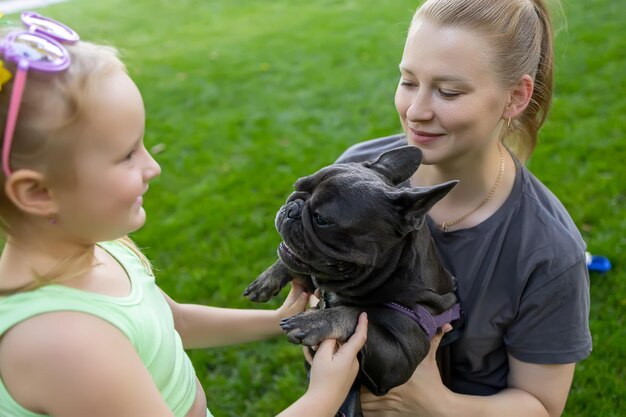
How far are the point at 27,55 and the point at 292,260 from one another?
128 centimetres

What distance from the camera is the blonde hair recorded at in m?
2.77

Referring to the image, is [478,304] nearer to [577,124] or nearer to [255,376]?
[255,376]

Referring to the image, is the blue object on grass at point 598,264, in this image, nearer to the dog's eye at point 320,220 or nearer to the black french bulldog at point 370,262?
the black french bulldog at point 370,262

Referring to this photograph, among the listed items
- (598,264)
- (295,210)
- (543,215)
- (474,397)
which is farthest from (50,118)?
(598,264)

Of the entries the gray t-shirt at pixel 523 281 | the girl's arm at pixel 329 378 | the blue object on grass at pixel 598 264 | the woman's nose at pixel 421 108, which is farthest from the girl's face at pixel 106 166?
the blue object on grass at pixel 598 264

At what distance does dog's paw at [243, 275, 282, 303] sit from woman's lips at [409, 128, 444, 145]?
37.0 inches

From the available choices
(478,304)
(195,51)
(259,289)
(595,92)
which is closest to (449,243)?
(478,304)

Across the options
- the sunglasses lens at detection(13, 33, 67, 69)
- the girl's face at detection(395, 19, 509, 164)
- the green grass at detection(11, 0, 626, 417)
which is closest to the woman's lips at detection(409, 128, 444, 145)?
the girl's face at detection(395, 19, 509, 164)

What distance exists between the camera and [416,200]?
7.77 ft

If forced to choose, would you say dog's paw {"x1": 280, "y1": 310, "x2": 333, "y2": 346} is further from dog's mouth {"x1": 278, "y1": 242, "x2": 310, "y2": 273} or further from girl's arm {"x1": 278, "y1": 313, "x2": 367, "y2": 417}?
dog's mouth {"x1": 278, "y1": 242, "x2": 310, "y2": 273}

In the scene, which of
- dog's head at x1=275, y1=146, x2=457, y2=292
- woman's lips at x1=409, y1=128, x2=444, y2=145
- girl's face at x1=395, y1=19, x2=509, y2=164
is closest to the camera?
dog's head at x1=275, y1=146, x2=457, y2=292

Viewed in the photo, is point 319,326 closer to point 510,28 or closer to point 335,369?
point 335,369

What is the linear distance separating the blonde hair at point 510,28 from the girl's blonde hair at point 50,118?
161cm

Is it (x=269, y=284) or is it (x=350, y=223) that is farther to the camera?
(x=269, y=284)
